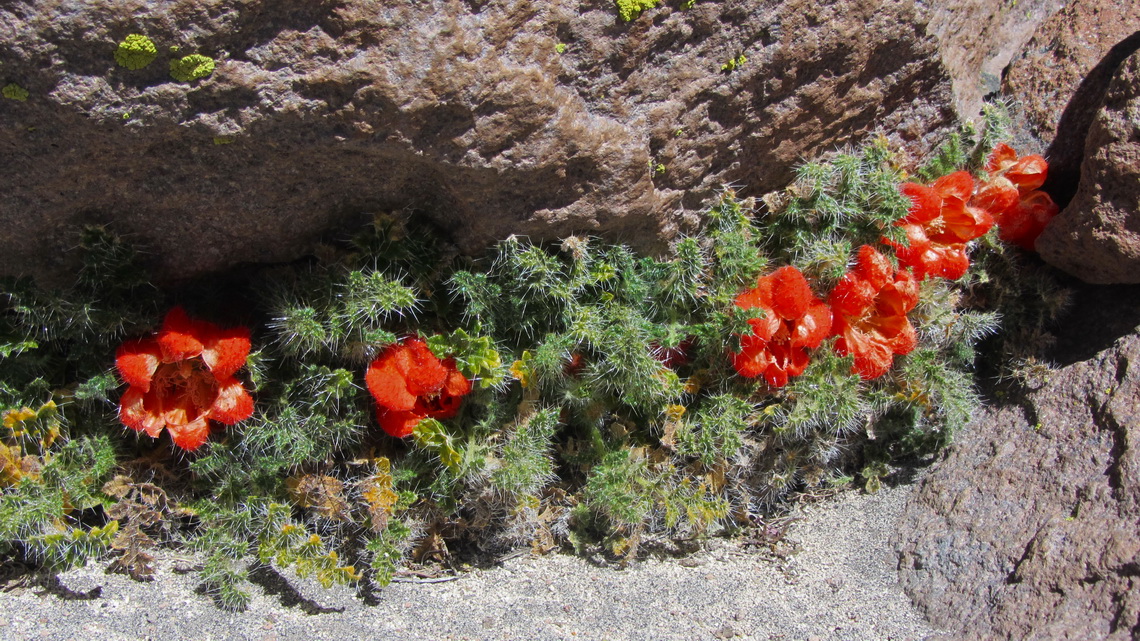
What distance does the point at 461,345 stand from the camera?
3.47m

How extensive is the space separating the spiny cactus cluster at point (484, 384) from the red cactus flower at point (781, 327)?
0.01 meters

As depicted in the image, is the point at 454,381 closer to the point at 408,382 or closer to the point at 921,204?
the point at 408,382

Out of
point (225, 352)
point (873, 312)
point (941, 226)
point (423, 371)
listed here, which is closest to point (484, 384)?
point (423, 371)

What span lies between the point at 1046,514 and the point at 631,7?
2.68 meters

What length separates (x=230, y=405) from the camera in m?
3.45

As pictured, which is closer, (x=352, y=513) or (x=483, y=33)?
(x=483, y=33)

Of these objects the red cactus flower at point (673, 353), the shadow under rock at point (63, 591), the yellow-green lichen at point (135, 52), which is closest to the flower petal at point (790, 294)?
the red cactus flower at point (673, 353)

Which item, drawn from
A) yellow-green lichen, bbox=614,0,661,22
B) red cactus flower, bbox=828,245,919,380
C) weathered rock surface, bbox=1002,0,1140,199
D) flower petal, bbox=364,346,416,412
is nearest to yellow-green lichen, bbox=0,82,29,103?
flower petal, bbox=364,346,416,412

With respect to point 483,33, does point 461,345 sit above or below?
below

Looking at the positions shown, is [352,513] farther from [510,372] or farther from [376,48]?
[376,48]

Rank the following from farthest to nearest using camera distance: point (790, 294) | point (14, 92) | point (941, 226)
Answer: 1. point (941, 226)
2. point (790, 294)
3. point (14, 92)

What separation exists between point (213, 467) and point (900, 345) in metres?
3.14

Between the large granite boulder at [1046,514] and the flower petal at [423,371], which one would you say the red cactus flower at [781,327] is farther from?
the flower petal at [423,371]

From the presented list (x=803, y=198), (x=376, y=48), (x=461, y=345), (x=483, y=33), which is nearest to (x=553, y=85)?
(x=483, y=33)
